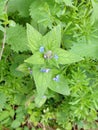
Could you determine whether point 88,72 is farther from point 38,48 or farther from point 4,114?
point 4,114

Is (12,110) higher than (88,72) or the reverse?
the reverse

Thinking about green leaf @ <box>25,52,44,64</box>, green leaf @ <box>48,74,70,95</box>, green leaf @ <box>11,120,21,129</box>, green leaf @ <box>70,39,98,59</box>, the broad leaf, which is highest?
green leaf @ <box>25,52,44,64</box>

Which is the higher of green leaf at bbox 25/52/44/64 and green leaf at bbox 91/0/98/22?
green leaf at bbox 91/0/98/22

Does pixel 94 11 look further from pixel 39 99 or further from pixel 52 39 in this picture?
pixel 39 99

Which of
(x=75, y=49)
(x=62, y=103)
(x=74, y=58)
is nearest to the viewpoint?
(x=74, y=58)

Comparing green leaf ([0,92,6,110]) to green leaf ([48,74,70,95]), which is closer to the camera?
green leaf ([48,74,70,95])

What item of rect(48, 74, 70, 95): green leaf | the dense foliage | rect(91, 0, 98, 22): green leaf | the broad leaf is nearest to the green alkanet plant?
the dense foliage

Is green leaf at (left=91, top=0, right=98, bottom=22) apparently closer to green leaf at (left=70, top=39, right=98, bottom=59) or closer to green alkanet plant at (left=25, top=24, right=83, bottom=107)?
green leaf at (left=70, top=39, right=98, bottom=59)

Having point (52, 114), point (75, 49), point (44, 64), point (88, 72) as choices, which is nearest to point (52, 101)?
point (52, 114)
